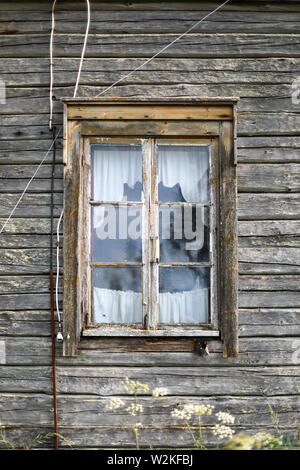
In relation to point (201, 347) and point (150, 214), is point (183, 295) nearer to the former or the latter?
point (201, 347)

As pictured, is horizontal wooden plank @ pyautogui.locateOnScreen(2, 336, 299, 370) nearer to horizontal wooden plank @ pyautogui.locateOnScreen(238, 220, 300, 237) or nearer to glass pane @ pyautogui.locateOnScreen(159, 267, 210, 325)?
glass pane @ pyautogui.locateOnScreen(159, 267, 210, 325)

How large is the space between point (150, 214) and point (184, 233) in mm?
284

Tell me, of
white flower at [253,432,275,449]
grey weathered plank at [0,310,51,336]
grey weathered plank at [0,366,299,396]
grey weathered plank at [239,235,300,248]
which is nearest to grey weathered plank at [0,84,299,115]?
grey weathered plank at [239,235,300,248]

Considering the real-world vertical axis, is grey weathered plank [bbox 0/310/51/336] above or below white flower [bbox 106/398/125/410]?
above

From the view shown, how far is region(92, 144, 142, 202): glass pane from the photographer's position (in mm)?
3557

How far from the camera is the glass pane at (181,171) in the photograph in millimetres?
3553

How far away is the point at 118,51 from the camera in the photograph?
3543mm

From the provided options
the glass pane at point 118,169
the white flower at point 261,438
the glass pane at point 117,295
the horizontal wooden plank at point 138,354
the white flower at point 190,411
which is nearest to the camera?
the white flower at point 261,438

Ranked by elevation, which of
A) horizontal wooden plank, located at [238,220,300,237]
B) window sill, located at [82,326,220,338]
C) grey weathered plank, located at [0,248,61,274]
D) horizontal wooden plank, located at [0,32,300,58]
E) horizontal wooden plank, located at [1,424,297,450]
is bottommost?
horizontal wooden plank, located at [1,424,297,450]

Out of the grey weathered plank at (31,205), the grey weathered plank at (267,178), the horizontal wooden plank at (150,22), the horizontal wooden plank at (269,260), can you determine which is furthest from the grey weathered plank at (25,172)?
the horizontal wooden plank at (269,260)

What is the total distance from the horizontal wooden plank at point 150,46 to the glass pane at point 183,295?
1.60m

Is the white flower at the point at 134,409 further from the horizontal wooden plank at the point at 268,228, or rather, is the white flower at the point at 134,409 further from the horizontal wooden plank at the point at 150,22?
the horizontal wooden plank at the point at 150,22

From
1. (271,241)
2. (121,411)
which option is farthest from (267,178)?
(121,411)

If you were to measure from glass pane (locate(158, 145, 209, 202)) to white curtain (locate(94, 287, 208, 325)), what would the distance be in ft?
2.37
